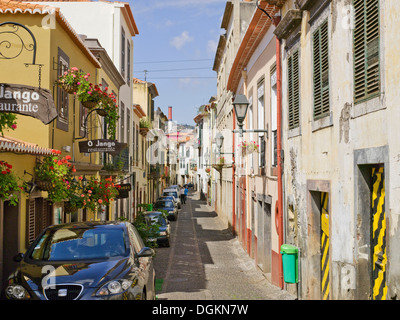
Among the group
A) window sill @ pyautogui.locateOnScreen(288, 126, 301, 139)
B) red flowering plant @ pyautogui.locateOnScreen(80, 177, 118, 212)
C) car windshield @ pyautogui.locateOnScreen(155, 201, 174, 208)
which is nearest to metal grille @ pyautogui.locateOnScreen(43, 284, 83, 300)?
window sill @ pyautogui.locateOnScreen(288, 126, 301, 139)

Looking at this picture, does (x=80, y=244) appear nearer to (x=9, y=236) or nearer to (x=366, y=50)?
(x=9, y=236)

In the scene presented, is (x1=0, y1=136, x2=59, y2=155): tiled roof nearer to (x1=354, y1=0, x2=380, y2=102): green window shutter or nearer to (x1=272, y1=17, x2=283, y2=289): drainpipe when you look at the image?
(x1=272, y1=17, x2=283, y2=289): drainpipe

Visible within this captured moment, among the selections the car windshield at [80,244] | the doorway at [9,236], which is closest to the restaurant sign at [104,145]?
the doorway at [9,236]

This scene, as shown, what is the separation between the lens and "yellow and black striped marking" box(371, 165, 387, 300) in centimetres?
662

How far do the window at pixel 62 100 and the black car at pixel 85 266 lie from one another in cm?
514

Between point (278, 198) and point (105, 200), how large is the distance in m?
4.38

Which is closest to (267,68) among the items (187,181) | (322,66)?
(322,66)

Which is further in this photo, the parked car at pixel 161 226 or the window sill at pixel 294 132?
the parked car at pixel 161 226

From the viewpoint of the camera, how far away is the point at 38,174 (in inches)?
421

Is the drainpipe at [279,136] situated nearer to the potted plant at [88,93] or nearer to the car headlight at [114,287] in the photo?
the potted plant at [88,93]

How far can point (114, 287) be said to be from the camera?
6.58 metres

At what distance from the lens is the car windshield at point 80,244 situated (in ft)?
25.3

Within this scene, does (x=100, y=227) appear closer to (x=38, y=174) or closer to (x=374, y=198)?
(x=38, y=174)

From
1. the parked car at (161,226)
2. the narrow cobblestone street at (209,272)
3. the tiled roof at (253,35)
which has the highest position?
the tiled roof at (253,35)
